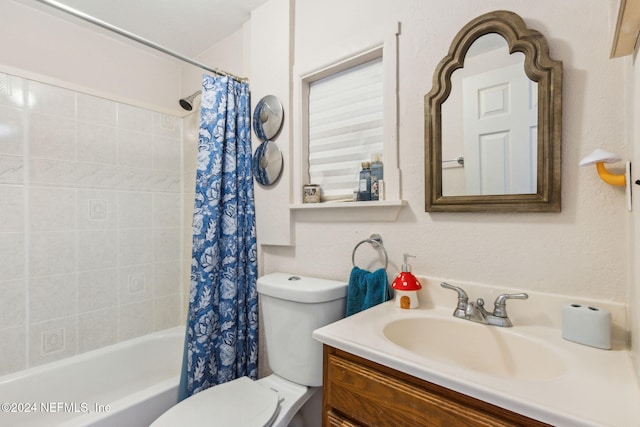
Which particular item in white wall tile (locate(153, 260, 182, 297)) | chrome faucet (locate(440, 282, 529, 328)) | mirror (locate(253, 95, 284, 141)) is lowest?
white wall tile (locate(153, 260, 182, 297))

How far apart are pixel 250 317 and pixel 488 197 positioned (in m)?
→ 1.27

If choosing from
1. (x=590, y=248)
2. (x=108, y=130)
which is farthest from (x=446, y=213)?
(x=108, y=130)

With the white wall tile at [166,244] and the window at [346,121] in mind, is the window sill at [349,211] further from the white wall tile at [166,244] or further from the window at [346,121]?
the white wall tile at [166,244]

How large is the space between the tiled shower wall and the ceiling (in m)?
0.46

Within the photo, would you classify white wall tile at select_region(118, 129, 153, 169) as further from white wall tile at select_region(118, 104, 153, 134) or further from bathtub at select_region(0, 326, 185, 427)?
bathtub at select_region(0, 326, 185, 427)

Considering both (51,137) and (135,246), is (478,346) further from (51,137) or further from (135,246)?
(51,137)

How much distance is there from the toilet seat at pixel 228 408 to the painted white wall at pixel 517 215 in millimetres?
572

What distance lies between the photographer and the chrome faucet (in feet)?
2.98

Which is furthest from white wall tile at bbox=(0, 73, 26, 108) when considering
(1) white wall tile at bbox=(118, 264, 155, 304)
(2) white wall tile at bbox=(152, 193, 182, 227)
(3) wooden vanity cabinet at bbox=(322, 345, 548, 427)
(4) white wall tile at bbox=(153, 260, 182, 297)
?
(3) wooden vanity cabinet at bbox=(322, 345, 548, 427)

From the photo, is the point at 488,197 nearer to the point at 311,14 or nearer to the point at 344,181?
the point at 344,181

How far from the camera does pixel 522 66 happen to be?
0.94m

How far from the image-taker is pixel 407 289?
1.07 m

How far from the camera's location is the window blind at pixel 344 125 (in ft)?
4.37

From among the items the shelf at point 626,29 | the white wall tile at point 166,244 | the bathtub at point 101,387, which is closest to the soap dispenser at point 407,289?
the shelf at point 626,29
